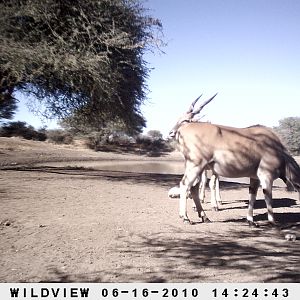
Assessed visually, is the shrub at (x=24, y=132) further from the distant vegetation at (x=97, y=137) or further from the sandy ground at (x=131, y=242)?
the sandy ground at (x=131, y=242)

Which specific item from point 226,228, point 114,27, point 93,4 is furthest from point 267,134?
point 93,4

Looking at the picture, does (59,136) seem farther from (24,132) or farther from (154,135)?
(154,135)

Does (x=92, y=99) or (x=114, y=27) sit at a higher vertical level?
(x=114, y=27)

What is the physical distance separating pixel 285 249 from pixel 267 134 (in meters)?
2.95

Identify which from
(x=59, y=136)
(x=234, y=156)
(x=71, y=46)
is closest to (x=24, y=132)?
(x=59, y=136)

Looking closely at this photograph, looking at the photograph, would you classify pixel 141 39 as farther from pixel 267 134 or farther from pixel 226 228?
pixel 226 228

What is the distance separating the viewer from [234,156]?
24.2ft

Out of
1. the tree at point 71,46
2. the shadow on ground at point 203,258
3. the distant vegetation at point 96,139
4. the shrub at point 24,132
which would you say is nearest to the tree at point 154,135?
the distant vegetation at point 96,139

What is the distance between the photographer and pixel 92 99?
14.7 metres

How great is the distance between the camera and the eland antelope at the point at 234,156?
7391 millimetres

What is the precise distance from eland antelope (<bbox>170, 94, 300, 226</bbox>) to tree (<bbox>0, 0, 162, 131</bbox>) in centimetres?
619

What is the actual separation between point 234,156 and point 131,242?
296cm

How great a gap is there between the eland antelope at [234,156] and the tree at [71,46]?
6.19m

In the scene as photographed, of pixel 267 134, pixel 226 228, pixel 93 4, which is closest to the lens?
pixel 226 228
